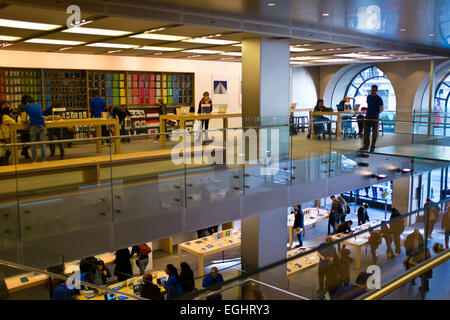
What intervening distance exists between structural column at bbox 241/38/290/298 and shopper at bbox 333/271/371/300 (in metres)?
5.97

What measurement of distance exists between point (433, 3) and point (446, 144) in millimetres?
5536

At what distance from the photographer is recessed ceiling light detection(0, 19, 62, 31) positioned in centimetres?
683

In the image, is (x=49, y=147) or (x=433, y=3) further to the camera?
(x=433, y=3)

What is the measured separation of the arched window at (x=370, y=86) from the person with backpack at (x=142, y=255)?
13037 mm

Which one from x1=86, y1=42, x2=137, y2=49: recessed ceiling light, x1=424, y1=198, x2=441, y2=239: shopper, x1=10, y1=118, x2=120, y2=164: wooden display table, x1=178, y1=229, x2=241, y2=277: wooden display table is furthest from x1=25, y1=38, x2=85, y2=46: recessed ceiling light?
x1=424, y1=198, x2=441, y2=239: shopper

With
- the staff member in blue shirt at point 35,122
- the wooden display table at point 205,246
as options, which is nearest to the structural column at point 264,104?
the wooden display table at point 205,246

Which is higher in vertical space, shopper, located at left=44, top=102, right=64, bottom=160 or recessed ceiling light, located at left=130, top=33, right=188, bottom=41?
recessed ceiling light, located at left=130, top=33, right=188, bottom=41

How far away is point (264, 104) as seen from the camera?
8.95 meters

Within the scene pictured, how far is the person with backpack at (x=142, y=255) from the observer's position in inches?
433

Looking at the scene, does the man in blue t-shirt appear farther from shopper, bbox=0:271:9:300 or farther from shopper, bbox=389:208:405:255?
shopper, bbox=0:271:9:300


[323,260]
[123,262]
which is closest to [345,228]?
[123,262]
